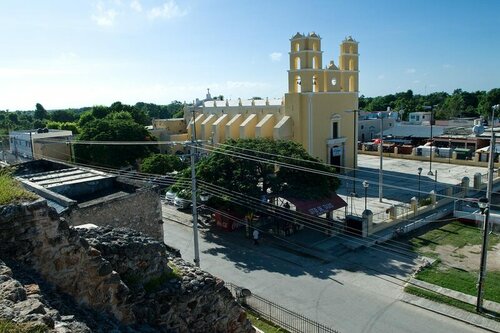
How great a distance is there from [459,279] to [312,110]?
67.9 ft

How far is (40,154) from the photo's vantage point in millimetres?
37188

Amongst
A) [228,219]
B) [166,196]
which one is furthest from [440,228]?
[166,196]

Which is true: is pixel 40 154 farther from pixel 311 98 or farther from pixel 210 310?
pixel 210 310

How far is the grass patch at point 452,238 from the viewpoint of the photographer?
66.3 feet

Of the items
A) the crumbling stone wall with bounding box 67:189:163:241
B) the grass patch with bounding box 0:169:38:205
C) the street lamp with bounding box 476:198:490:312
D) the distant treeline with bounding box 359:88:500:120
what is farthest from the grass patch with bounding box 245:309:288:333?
the distant treeline with bounding box 359:88:500:120

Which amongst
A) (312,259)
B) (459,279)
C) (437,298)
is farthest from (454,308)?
(312,259)

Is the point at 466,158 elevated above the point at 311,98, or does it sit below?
below

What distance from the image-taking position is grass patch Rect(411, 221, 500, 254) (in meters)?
20.2

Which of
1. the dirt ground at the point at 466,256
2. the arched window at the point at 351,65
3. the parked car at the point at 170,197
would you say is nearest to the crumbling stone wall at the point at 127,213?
the parked car at the point at 170,197

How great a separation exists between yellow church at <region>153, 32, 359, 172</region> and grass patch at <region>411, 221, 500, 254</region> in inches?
510

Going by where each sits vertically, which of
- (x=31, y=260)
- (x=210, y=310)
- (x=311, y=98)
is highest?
(x=311, y=98)

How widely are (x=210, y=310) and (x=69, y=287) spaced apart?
2813mm

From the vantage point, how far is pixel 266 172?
21.6 meters

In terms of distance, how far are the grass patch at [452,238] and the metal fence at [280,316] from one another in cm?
885
